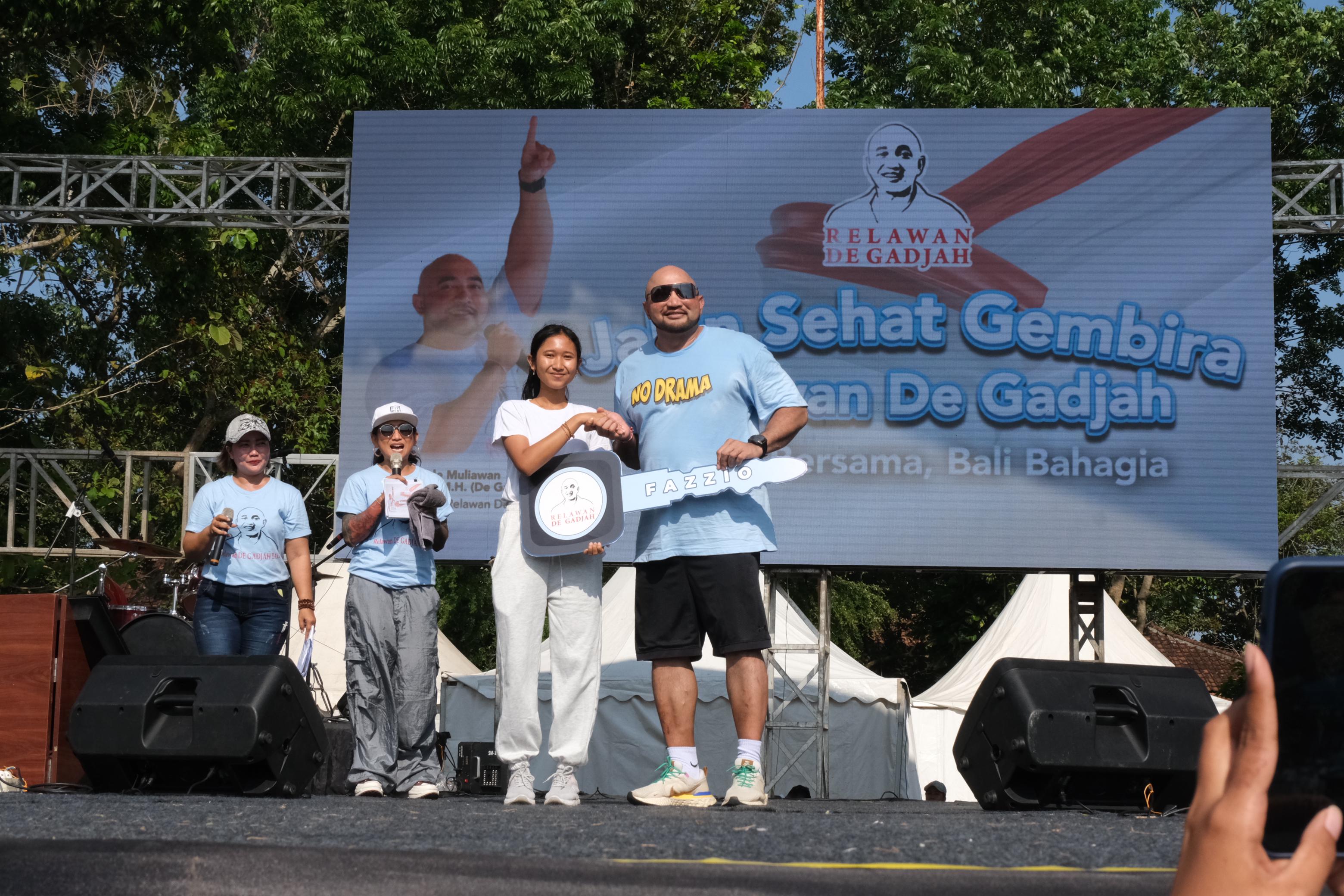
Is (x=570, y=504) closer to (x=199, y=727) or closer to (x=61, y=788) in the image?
(x=199, y=727)

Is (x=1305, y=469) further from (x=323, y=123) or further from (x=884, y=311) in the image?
(x=323, y=123)

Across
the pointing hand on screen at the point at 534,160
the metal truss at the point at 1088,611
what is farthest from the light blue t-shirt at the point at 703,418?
the metal truss at the point at 1088,611

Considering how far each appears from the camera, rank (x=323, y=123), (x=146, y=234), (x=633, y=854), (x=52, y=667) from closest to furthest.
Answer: (x=633, y=854) → (x=52, y=667) → (x=146, y=234) → (x=323, y=123)

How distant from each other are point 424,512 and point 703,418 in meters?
1.08

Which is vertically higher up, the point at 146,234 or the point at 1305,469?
the point at 146,234

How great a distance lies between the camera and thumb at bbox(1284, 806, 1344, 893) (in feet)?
2.27

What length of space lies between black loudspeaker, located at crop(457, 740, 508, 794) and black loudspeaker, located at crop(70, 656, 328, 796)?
390cm

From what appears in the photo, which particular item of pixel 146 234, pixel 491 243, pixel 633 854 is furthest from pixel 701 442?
pixel 146 234

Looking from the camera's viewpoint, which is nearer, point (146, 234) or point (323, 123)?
point (146, 234)

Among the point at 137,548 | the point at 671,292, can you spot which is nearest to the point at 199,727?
the point at 671,292

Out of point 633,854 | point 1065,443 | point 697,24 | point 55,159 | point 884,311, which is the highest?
point 697,24

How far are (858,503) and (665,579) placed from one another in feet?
16.3

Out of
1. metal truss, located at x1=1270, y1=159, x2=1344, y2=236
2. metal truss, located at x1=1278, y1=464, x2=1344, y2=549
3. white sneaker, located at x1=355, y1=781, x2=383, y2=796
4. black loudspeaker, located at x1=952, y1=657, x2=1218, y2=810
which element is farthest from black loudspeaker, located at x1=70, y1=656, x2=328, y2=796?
metal truss, located at x1=1278, y1=464, x2=1344, y2=549

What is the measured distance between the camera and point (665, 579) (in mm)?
3826
